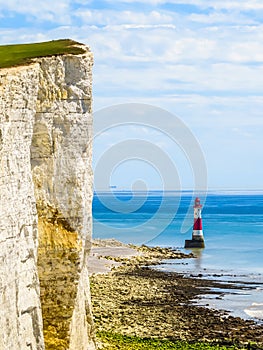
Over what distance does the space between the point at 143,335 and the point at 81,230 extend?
860 cm

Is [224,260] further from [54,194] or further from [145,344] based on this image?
[54,194]

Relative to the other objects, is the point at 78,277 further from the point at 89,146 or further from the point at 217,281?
the point at 217,281

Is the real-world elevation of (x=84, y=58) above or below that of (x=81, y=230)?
above

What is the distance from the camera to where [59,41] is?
16.3 m

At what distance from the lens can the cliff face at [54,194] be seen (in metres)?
12.8

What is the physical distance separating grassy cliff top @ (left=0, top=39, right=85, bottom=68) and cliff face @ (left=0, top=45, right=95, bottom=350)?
239 millimetres

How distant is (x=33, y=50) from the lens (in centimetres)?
1547

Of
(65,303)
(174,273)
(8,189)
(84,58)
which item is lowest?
(174,273)

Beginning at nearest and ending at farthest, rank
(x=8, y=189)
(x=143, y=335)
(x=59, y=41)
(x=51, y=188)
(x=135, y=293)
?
(x=8, y=189)
(x=51, y=188)
(x=59, y=41)
(x=143, y=335)
(x=135, y=293)

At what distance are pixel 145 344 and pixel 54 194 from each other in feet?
26.7

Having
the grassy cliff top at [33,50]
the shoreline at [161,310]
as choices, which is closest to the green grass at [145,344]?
the shoreline at [161,310]

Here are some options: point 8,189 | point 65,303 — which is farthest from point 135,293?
point 8,189

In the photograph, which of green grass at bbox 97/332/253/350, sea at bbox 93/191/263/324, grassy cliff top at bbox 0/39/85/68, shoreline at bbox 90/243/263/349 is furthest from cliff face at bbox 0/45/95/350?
sea at bbox 93/191/263/324

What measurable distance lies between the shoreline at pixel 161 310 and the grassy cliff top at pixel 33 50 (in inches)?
379
